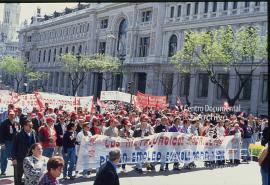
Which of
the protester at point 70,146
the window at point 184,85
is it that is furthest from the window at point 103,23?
the protester at point 70,146

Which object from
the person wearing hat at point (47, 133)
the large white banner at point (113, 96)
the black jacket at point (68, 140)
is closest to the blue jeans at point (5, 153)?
the person wearing hat at point (47, 133)

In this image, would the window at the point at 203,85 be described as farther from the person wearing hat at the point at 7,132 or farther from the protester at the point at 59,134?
the person wearing hat at the point at 7,132

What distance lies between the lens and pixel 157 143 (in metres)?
13.8

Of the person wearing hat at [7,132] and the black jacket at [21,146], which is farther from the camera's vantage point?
the person wearing hat at [7,132]

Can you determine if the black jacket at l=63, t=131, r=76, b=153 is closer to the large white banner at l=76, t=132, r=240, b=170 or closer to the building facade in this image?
the large white banner at l=76, t=132, r=240, b=170

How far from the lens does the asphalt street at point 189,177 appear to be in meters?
11.8

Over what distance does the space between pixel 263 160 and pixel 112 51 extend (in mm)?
56815

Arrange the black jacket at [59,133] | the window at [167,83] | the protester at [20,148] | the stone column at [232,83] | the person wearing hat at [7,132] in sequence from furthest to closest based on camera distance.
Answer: the window at [167,83] → the stone column at [232,83] → the black jacket at [59,133] → the person wearing hat at [7,132] → the protester at [20,148]

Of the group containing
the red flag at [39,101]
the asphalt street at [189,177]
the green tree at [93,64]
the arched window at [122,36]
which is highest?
the arched window at [122,36]

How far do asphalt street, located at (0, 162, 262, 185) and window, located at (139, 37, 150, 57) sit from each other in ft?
138

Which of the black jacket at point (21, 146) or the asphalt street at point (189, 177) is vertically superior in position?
the black jacket at point (21, 146)

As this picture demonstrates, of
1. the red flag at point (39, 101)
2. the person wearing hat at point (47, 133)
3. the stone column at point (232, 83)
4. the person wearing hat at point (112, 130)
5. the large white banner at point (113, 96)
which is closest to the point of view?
the person wearing hat at point (47, 133)

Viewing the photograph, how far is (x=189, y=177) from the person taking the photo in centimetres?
1313

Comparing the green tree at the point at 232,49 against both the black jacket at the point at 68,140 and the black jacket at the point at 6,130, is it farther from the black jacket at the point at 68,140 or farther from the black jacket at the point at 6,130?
the black jacket at the point at 6,130
